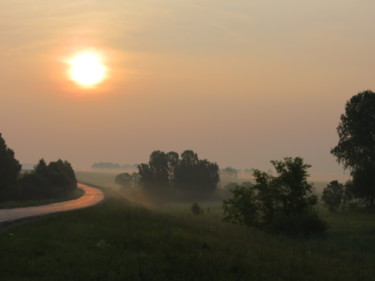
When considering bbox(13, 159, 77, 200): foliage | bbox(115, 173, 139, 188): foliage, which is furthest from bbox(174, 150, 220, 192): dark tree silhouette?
bbox(115, 173, 139, 188): foliage

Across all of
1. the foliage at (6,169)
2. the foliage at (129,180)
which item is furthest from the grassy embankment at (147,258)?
the foliage at (129,180)

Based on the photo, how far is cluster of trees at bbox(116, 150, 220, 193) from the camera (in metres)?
134

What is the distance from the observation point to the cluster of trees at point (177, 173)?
133625 millimetres

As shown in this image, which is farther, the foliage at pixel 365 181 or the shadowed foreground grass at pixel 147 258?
the foliage at pixel 365 181

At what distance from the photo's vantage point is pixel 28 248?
65.3 ft

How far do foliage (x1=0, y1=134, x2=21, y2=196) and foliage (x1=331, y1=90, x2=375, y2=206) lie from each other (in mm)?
52628

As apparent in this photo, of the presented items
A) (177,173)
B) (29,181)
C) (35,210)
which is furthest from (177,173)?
(35,210)

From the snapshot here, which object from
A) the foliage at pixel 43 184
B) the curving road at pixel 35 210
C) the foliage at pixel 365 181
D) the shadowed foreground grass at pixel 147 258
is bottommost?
the curving road at pixel 35 210

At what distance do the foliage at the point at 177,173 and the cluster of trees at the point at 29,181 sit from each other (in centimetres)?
4025

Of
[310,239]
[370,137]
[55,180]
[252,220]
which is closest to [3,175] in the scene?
[55,180]

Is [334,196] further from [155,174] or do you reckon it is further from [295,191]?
[155,174]

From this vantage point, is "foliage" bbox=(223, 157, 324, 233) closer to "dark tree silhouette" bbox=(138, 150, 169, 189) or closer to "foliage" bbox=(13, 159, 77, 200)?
"foliage" bbox=(13, 159, 77, 200)

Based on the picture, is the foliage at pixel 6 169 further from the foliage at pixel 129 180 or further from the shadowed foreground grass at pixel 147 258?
the foliage at pixel 129 180

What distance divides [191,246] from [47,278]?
873 cm
